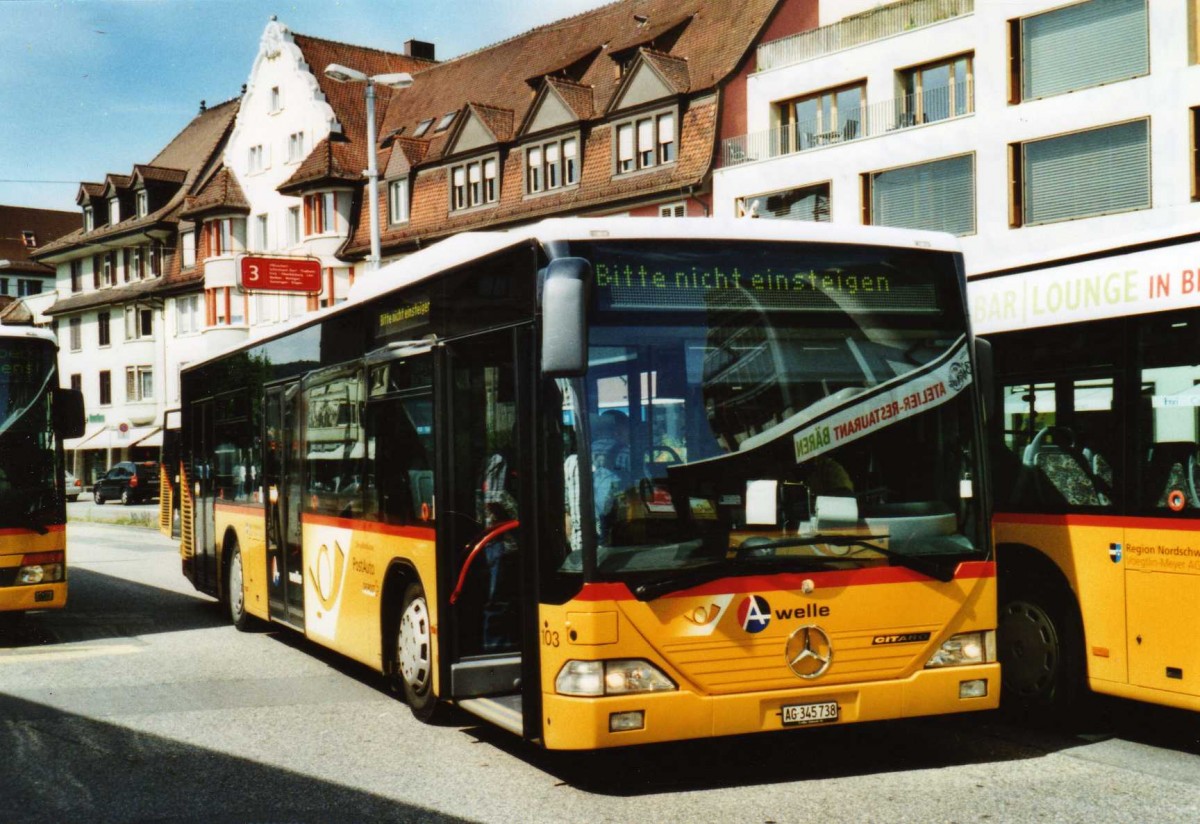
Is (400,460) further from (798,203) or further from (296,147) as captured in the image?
(296,147)

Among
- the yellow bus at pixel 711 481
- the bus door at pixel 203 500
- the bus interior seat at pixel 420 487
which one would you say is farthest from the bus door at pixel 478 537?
the bus door at pixel 203 500

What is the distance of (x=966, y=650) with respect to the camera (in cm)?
777

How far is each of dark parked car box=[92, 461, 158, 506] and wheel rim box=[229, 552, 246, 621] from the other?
144 ft

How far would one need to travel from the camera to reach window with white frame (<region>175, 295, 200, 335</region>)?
65.8 meters

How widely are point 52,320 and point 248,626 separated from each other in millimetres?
69622

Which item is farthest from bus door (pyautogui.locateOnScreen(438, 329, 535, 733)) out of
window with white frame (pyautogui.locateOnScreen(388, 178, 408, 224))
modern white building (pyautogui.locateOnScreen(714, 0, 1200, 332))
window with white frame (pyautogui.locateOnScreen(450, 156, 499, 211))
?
window with white frame (pyautogui.locateOnScreen(388, 178, 408, 224))

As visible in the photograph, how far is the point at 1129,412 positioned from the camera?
830 cm


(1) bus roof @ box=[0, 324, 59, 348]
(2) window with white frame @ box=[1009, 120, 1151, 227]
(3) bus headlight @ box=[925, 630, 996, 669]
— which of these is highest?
(2) window with white frame @ box=[1009, 120, 1151, 227]

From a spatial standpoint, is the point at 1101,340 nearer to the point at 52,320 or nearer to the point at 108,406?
the point at 108,406

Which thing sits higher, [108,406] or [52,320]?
[52,320]

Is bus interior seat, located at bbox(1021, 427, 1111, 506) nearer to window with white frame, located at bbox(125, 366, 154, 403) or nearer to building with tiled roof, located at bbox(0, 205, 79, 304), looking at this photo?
window with white frame, located at bbox(125, 366, 154, 403)

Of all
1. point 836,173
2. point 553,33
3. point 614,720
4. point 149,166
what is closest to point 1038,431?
point 614,720

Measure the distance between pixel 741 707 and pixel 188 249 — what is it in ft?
205

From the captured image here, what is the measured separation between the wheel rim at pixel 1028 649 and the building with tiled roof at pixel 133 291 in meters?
58.5
